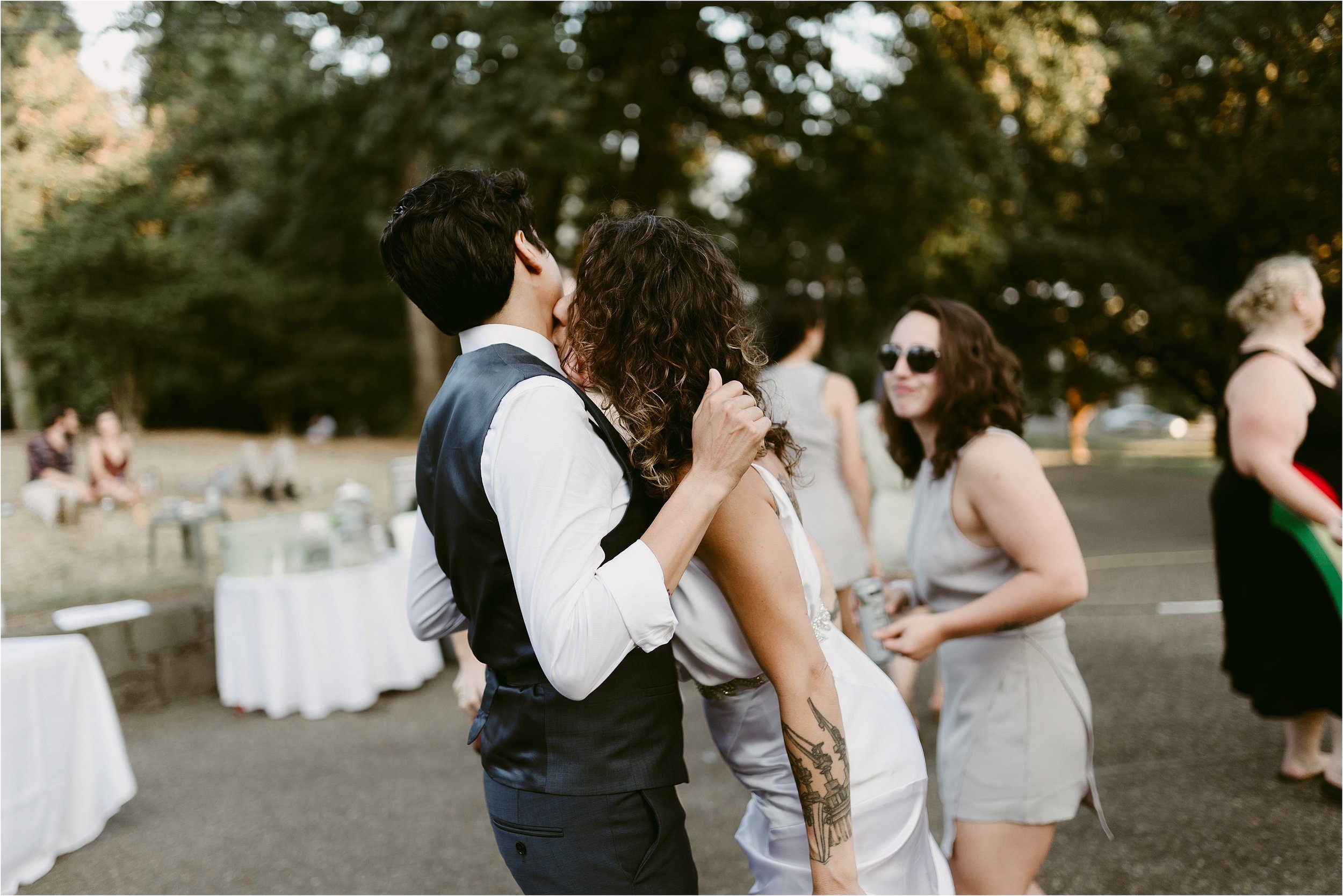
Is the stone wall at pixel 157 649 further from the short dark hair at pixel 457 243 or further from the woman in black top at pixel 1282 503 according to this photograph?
the woman in black top at pixel 1282 503

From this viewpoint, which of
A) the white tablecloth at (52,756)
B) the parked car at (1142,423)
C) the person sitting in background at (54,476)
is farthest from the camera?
the parked car at (1142,423)

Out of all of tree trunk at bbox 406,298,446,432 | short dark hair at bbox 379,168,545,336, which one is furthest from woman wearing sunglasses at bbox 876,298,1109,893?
tree trunk at bbox 406,298,446,432

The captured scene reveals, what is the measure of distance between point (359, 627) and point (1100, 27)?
13310 millimetres

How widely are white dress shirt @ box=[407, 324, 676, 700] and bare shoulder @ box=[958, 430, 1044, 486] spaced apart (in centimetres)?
109

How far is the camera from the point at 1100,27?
43.3 feet

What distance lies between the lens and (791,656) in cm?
138

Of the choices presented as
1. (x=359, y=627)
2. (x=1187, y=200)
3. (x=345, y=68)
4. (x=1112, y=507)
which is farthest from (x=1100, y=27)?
(x=359, y=627)

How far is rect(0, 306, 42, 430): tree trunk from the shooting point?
6.48 metres

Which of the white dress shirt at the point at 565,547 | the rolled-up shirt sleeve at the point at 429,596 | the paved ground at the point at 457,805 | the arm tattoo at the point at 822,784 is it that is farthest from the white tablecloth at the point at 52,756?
the arm tattoo at the point at 822,784

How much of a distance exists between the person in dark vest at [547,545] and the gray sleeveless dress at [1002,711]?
897 millimetres

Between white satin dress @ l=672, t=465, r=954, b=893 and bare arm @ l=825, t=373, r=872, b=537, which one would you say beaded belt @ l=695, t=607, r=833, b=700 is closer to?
white satin dress @ l=672, t=465, r=954, b=893

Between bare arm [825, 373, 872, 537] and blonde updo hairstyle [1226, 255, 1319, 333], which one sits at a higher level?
blonde updo hairstyle [1226, 255, 1319, 333]

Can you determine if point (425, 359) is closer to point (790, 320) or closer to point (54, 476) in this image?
point (54, 476)

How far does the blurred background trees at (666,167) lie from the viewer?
8.19 m
